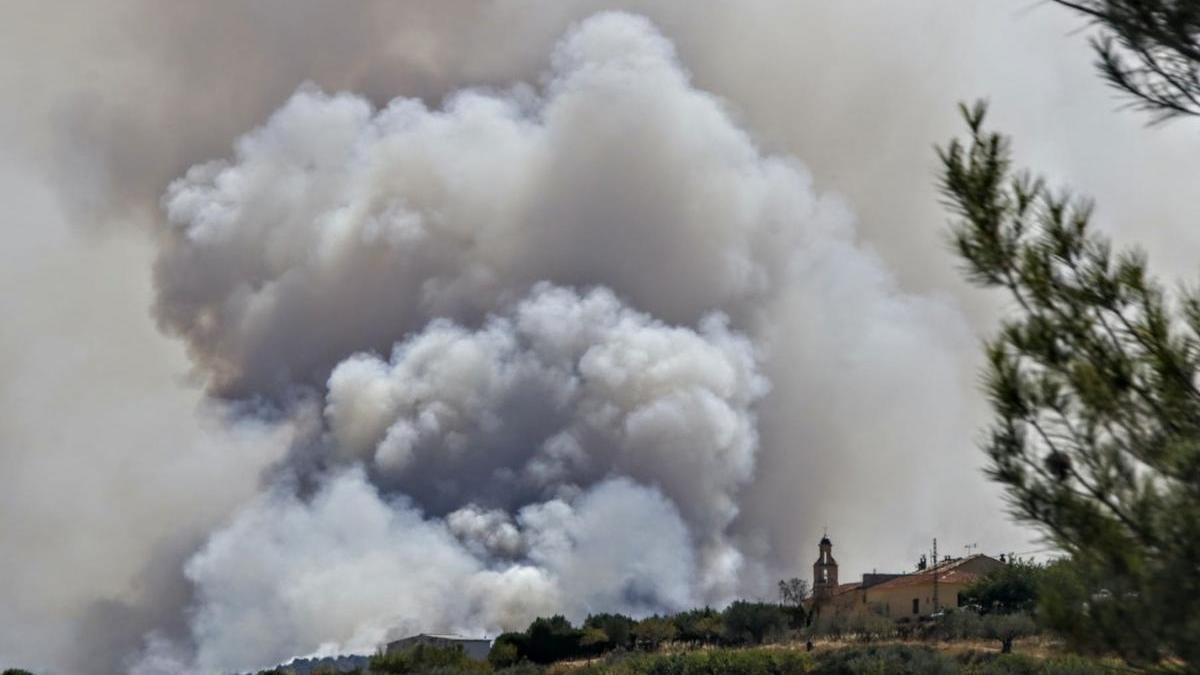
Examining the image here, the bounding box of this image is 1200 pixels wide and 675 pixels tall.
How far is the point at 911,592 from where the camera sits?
65.0 metres

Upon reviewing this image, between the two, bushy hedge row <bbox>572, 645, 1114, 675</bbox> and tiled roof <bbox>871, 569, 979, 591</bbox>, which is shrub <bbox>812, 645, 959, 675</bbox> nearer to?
bushy hedge row <bbox>572, 645, 1114, 675</bbox>

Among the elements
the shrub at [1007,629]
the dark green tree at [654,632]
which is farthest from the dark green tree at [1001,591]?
the dark green tree at [654,632]

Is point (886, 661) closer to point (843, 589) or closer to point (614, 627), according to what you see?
point (614, 627)

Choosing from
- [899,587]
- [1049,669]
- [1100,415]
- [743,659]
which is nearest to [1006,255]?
[1100,415]

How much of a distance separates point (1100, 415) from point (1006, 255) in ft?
3.38

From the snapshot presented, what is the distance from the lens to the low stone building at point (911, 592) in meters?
61.8

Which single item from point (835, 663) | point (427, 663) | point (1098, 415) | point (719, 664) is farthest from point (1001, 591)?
point (1098, 415)

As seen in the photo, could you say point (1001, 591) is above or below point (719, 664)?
above

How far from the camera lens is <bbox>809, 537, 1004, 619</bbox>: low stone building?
61.8 m

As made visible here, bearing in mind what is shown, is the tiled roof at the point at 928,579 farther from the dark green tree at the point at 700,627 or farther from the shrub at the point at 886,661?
the shrub at the point at 886,661

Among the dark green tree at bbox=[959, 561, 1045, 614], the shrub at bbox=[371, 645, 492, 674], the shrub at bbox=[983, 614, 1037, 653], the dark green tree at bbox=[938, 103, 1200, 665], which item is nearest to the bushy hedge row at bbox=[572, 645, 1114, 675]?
the shrub at bbox=[983, 614, 1037, 653]

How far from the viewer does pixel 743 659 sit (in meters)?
41.9

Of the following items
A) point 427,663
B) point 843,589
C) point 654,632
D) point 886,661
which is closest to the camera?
point 886,661

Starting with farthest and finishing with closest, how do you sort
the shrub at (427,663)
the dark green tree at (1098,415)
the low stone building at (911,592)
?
the low stone building at (911,592), the shrub at (427,663), the dark green tree at (1098,415)
